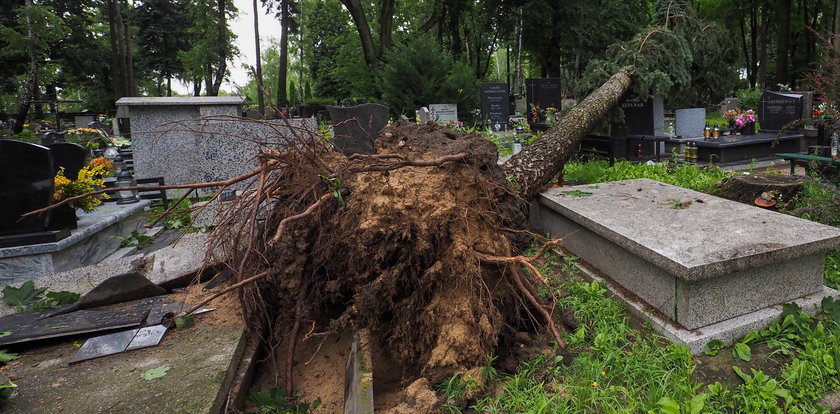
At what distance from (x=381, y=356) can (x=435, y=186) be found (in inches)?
44.4

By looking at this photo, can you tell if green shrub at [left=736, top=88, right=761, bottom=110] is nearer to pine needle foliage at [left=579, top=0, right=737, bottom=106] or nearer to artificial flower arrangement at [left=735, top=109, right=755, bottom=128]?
artificial flower arrangement at [left=735, top=109, right=755, bottom=128]

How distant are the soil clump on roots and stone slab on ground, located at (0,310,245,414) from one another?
347mm

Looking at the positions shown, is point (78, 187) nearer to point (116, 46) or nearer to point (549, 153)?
point (549, 153)

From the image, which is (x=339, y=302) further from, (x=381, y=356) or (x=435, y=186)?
(x=435, y=186)

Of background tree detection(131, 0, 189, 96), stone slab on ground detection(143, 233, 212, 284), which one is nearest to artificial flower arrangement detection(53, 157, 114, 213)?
stone slab on ground detection(143, 233, 212, 284)

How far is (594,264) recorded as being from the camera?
3.70m

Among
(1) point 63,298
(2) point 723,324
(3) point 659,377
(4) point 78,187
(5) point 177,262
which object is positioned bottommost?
(3) point 659,377

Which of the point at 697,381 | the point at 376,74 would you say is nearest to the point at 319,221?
the point at 697,381

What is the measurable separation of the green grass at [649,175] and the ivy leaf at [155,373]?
5.19m

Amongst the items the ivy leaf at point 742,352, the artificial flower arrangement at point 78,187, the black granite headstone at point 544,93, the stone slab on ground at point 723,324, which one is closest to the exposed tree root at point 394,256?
the stone slab on ground at point 723,324

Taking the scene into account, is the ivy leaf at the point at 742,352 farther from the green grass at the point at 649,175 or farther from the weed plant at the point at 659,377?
the green grass at the point at 649,175

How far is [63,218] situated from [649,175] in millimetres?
7062

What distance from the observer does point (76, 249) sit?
497 cm

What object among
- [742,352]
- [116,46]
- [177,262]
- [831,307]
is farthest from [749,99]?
[116,46]
